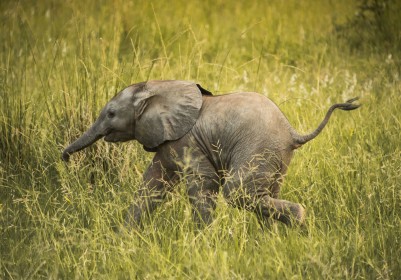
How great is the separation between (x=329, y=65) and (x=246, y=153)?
396 centimetres

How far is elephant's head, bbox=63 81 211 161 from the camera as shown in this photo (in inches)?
168

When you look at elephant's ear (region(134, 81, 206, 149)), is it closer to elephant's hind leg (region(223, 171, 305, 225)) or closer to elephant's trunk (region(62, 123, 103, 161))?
elephant's trunk (region(62, 123, 103, 161))

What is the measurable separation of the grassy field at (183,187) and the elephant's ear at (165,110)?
32 centimetres

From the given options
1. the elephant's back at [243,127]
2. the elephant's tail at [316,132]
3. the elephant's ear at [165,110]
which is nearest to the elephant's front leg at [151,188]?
the elephant's ear at [165,110]

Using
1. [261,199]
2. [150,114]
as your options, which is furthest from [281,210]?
[150,114]

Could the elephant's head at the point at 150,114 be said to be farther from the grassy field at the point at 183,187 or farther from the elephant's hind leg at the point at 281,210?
the elephant's hind leg at the point at 281,210

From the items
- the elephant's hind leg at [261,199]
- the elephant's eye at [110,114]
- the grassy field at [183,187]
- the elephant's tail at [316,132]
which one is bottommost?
the grassy field at [183,187]

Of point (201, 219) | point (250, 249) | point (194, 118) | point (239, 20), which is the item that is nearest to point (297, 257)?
point (250, 249)

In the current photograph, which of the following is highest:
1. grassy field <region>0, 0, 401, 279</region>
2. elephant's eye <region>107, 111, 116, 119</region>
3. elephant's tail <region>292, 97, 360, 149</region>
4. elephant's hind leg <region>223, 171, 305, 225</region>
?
elephant's tail <region>292, 97, 360, 149</region>

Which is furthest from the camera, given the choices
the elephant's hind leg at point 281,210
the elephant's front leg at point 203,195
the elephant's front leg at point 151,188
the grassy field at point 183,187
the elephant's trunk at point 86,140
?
the elephant's trunk at point 86,140

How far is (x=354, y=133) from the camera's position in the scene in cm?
558

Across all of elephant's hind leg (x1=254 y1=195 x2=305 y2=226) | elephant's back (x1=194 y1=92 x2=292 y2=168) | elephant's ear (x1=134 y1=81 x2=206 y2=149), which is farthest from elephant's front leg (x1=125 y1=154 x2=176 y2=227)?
elephant's hind leg (x1=254 y1=195 x2=305 y2=226)

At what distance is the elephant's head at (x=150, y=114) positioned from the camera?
427 centimetres

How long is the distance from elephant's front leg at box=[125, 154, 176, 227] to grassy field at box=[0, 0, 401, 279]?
7 cm
